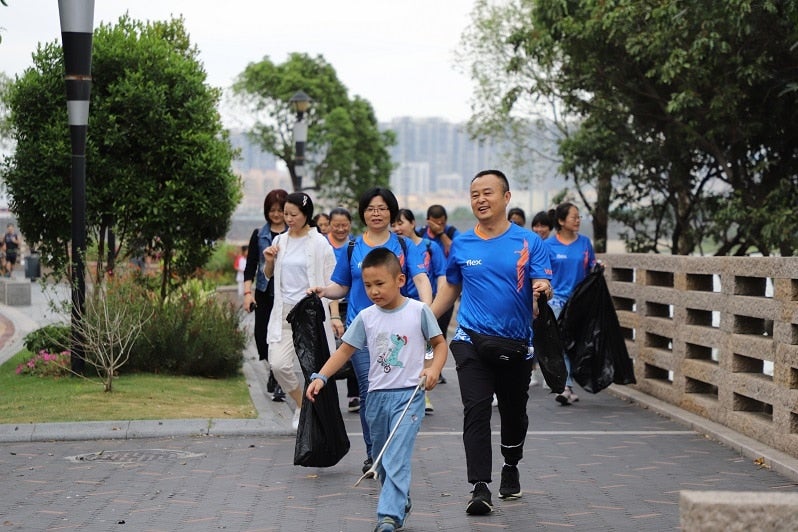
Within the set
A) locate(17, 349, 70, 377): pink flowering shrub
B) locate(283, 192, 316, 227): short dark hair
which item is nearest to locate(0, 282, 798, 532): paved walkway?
locate(283, 192, 316, 227): short dark hair

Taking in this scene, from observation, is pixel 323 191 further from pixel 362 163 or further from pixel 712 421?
pixel 712 421

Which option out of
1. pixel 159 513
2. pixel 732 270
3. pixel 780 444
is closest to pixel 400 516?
pixel 159 513

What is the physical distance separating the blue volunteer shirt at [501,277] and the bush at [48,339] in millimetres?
7184

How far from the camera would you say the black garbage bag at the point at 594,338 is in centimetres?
1268

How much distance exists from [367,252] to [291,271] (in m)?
1.58

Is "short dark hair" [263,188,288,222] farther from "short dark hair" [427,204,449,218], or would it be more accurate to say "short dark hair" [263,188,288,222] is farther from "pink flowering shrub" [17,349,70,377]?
"short dark hair" [427,204,449,218]

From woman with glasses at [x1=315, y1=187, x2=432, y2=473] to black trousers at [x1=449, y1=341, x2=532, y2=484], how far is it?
92 centimetres

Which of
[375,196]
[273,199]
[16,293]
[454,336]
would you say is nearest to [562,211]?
[273,199]

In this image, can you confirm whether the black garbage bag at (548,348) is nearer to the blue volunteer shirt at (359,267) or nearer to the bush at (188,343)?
the blue volunteer shirt at (359,267)

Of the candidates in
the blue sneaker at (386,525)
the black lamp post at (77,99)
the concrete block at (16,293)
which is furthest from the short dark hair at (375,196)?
the concrete block at (16,293)

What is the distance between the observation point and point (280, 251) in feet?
33.9

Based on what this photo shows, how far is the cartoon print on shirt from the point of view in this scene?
7152 millimetres

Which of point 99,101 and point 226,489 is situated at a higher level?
point 99,101

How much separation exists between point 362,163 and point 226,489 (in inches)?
2171
